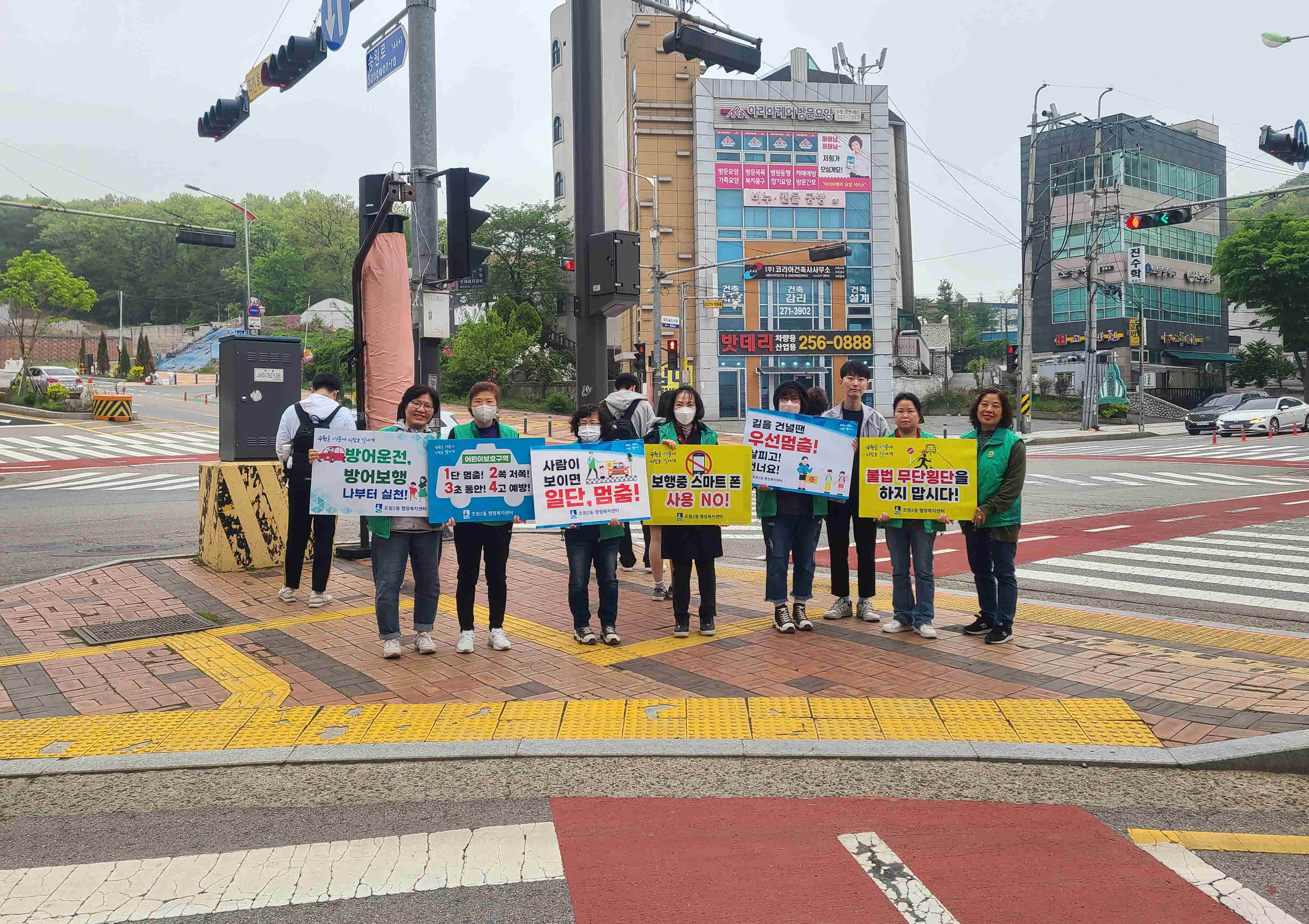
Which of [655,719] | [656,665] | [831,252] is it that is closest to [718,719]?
[655,719]

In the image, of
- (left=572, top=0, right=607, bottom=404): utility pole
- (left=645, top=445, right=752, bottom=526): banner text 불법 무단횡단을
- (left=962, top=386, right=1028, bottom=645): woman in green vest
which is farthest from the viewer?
(left=572, top=0, right=607, bottom=404): utility pole

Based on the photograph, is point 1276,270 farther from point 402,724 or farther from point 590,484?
A: point 402,724

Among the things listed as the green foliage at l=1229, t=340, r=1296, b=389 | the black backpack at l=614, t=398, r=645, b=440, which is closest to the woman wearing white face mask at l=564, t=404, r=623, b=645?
the black backpack at l=614, t=398, r=645, b=440

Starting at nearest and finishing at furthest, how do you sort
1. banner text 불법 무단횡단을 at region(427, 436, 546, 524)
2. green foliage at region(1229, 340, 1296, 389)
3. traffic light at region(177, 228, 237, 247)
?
1. banner text 불법 무단횡단을 at region(427, 436, 546, 524)
2. traffic light at region(177, 228, 237, 247)
3. green foliage at region(1229, 340, 1296, 389)

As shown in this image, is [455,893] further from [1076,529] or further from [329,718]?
[1076,529]

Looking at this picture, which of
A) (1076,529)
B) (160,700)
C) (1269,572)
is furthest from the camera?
(1076,529)

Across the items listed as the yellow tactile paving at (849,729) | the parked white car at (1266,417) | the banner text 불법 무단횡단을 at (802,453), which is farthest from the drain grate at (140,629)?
the parked white car at (1266,417)

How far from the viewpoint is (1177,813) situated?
4.43m

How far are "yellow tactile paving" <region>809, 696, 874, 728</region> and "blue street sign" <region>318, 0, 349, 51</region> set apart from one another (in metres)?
11.8

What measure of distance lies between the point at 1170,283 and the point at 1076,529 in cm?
5744

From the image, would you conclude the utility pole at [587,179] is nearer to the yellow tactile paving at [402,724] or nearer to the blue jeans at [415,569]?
the blue jeans at [415,569]

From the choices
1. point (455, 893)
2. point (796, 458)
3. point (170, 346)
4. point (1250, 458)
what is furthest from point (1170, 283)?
point (170, 346)

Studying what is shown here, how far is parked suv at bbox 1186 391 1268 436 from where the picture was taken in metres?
43.0

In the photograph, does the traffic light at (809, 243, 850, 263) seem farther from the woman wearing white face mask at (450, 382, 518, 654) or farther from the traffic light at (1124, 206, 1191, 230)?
the woman wearing white face mask at (450, 382, 518, 654)
